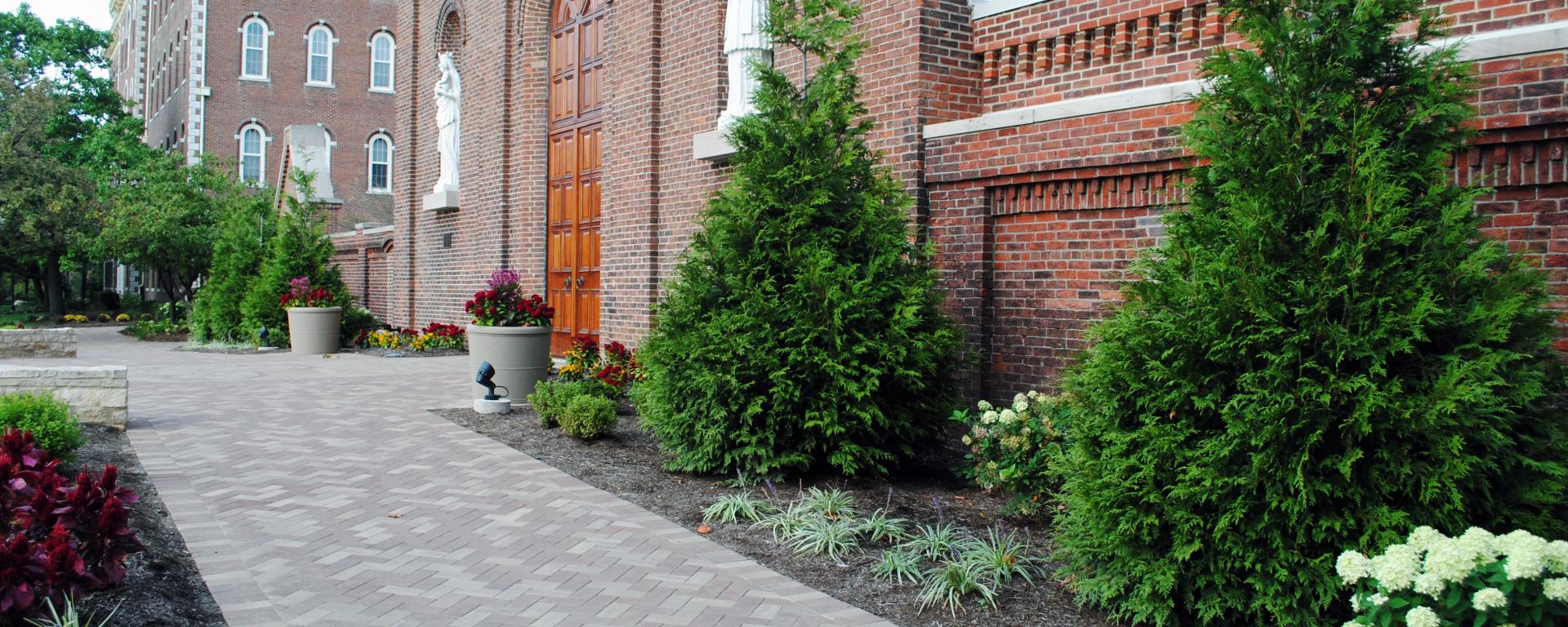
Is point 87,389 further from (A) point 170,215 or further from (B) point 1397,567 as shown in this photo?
(A) point 170,215

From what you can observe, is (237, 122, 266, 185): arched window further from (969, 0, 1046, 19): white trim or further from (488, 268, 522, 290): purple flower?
(969, 0, 1046, 19): white trim

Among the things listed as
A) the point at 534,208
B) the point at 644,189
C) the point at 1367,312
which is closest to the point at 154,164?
the point at 534,208

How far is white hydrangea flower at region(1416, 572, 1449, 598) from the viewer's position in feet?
11.2

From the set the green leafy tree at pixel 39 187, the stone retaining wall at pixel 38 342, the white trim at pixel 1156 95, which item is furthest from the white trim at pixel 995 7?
the green leafy tree at pixel 39 187

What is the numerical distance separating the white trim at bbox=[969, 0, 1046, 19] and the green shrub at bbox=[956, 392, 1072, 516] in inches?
126

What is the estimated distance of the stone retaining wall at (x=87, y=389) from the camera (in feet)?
30.1

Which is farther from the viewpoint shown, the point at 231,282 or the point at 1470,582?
the point at 231,282

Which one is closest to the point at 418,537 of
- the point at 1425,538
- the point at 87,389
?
the point at 1425,538

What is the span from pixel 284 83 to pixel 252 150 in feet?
8.76

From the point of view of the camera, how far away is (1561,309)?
4977mm

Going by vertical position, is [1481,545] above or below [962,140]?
below

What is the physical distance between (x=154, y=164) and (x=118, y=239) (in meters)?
4.85

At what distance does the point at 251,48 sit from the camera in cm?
3859

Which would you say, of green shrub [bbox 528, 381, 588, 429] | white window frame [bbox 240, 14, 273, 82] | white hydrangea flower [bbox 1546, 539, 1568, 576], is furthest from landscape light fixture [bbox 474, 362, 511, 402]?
white window frame [bbox 240, 14, 273, 82]
